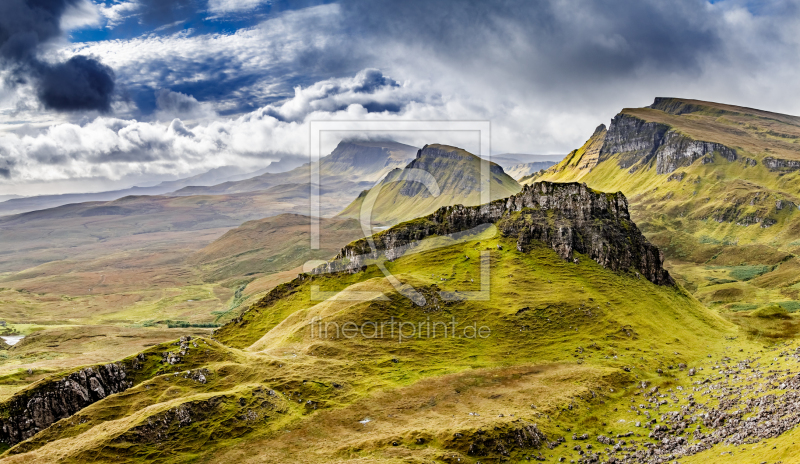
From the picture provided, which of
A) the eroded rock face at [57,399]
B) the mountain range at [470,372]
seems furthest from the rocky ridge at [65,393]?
the mountain range at [470,372]

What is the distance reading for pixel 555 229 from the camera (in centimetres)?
15712

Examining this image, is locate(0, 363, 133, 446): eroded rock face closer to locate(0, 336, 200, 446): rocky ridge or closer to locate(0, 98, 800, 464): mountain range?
locate(0, 336, 200, 446): rocky ridge

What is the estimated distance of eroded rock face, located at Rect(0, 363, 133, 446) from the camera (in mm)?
78125

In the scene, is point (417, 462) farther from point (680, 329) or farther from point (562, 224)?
point (562, 224)

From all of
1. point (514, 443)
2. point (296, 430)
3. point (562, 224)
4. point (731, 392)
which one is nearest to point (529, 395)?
point (514, 443)

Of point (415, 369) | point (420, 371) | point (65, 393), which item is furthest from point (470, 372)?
point (65, 393)

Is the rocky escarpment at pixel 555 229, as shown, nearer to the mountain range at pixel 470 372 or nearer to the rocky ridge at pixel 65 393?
the mountain range at pixel 470 372

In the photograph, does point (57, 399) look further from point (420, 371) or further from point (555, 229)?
point (555, 229)

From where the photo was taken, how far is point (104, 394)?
87.1m

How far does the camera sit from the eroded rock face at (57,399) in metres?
78.1

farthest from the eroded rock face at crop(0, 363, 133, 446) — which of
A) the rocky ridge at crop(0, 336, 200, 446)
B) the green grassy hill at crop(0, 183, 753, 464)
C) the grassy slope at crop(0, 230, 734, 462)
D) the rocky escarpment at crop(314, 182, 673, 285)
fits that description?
the rocky escarpment at crop(314, 182, 673, 285)

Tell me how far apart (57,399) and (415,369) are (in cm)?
6719

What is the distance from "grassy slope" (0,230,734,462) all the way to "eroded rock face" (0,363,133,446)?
8969 millimetres

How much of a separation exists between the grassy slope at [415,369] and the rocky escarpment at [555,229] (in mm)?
5547
